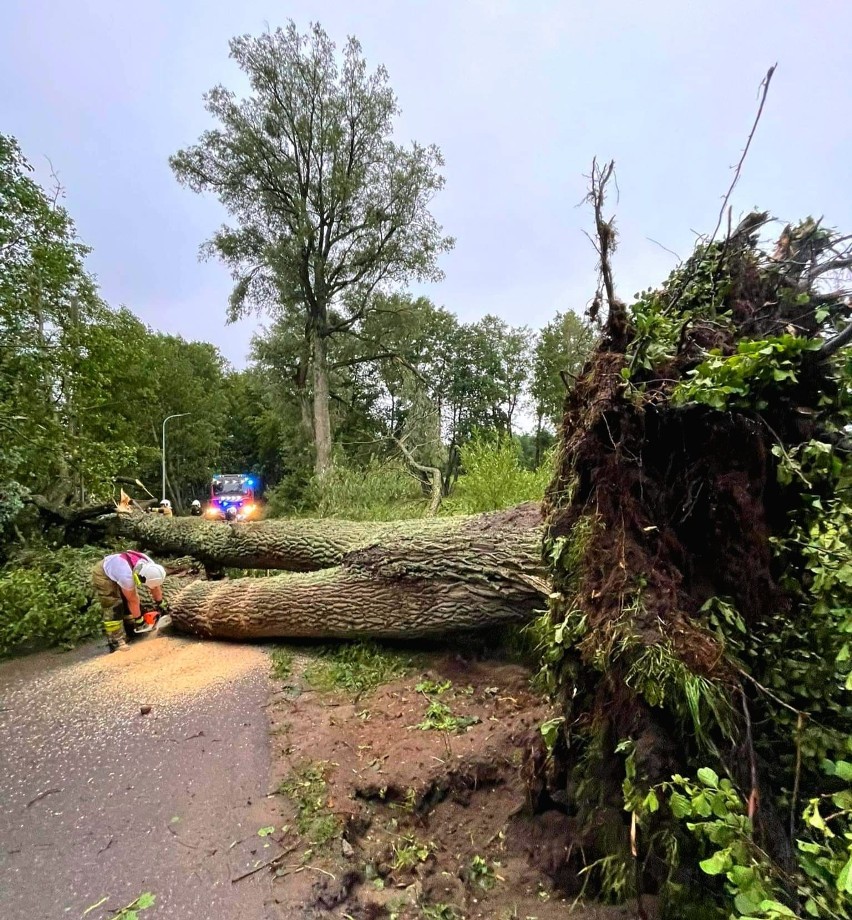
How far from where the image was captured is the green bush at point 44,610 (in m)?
5.30

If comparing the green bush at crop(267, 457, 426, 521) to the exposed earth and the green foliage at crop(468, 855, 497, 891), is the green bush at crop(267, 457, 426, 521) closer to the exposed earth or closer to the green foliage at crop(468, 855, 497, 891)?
the exposed earth

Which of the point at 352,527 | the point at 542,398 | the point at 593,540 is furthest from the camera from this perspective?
the point at 542,398

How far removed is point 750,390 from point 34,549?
9.69 meters

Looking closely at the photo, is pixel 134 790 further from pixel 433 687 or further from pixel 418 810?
pixel 433 687

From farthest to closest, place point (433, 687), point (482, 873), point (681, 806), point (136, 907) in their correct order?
point (433, 687)
point (482, 873)
point (136, 907)
point (681, 806)

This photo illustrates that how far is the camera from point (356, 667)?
467 centimetres

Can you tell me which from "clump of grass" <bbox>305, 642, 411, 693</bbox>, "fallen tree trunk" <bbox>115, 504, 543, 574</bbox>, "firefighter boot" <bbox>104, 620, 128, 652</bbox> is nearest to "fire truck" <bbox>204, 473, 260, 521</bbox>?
"fallen tree trunk" <bbox>115, 504, 543, 574</bbox>

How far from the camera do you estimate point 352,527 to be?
627 centimetres

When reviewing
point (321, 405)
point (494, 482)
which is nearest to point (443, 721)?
point (494, 482)

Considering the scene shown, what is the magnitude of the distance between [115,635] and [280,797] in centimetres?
352

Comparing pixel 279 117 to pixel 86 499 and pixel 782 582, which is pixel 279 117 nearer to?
pixel 86 499

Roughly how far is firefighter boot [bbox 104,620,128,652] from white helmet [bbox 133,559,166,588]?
1.59ft

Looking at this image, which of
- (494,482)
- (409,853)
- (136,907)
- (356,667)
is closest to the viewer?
(136,907)

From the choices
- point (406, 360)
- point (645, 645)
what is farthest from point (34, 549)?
point (406, 360)
